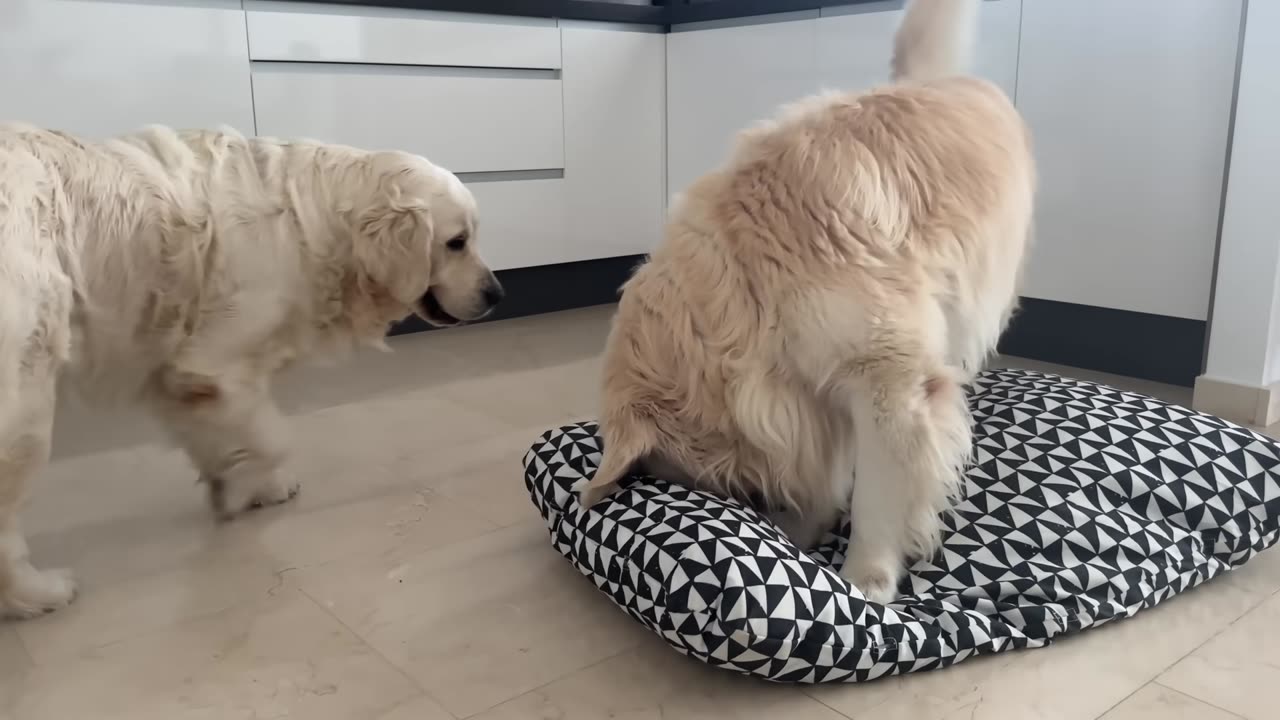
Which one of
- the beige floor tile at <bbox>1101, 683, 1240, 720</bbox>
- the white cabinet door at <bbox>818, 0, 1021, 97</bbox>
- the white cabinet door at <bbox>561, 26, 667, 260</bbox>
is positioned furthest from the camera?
the white cabinet door at <bbox>561, 26, 667, 260</bbox>

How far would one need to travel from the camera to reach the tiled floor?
3.84ft

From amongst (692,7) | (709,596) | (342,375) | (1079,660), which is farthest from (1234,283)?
(342,375)

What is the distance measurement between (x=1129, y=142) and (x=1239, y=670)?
1475 mm

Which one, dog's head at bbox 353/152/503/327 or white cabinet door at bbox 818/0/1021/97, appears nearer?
dog's head at bbox 353/152/503/327

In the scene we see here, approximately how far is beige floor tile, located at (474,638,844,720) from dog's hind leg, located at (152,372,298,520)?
0.77 meters

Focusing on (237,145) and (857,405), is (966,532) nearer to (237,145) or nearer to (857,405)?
(857,405)

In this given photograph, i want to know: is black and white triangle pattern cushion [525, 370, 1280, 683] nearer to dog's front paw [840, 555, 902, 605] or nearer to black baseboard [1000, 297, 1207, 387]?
dog's front paw [840, 555, 902, 605]

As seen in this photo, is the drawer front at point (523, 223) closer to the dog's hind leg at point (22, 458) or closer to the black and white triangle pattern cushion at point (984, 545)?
the black and white triangle pattern cushion at point (984, 545)

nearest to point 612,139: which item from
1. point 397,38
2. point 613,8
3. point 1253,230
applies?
point 613,8

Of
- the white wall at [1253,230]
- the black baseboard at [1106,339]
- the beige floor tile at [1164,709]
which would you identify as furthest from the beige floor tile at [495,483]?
the white wall at [1253,230]

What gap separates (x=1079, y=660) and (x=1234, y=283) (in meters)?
1.30

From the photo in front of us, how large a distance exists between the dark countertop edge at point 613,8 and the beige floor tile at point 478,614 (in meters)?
1.79

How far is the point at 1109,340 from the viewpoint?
2.52m

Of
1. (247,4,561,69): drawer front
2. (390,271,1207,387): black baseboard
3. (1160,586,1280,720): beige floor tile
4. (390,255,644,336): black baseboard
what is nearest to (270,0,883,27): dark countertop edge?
(247,4,561,69): drawer front
